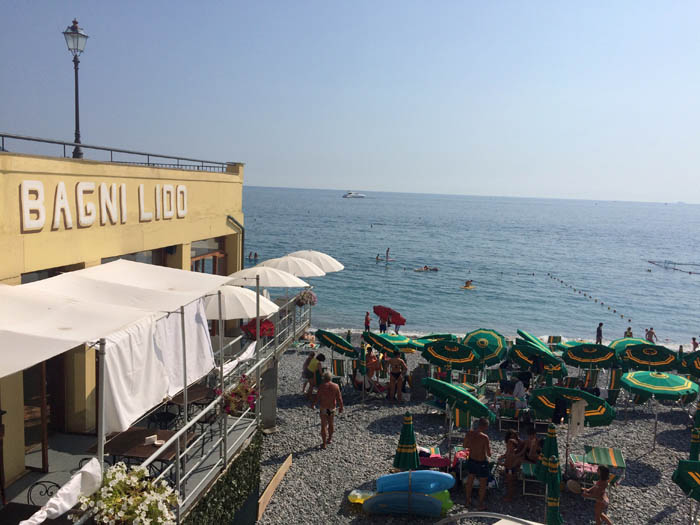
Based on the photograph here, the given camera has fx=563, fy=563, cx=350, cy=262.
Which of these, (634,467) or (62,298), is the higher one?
(62,298)

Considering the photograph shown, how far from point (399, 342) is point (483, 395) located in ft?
9.98

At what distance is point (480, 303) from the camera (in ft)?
179

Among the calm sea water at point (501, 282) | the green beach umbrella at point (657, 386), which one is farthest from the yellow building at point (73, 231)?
the calm sea water at point (501, 282)

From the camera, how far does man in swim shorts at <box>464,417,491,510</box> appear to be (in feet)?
34.6

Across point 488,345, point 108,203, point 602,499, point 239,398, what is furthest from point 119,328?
point 488,345

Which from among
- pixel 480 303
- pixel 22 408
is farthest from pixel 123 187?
pixel 480 303

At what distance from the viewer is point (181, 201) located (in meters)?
12.9

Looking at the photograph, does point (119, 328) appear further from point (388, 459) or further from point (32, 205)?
point (388, 459)

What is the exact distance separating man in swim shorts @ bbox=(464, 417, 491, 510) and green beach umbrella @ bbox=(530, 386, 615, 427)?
1340 mm

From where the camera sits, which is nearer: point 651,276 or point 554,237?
point 651,276

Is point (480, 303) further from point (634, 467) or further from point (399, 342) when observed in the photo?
point (634, 467)

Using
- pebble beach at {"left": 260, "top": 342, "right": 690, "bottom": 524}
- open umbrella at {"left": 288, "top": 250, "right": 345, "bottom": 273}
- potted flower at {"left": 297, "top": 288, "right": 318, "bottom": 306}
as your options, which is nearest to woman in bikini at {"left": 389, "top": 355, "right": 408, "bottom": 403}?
pebble beach at {"left": 260, "top": 342, "right": 690, "bottom": 524}

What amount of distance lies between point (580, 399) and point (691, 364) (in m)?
7.88

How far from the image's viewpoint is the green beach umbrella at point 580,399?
34.7ft
